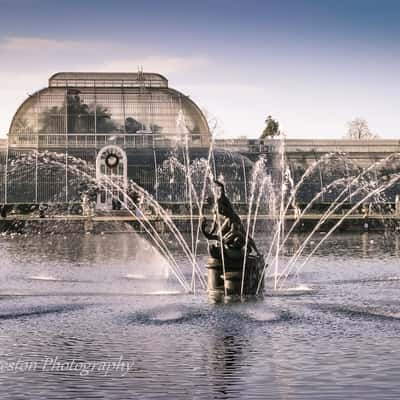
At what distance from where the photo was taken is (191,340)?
71.6 ft

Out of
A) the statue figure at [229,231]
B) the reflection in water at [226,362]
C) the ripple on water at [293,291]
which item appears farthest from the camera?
the ripple on water at [293,291]

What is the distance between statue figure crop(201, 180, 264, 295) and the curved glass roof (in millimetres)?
70122

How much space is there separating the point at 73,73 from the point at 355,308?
84.0 meters

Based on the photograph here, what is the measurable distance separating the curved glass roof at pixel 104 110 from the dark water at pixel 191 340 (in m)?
65.9

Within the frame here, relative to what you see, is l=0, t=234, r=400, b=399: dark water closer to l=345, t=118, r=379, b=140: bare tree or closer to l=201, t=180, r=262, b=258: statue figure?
l=201, t=180, r=262, b=258: statue figure

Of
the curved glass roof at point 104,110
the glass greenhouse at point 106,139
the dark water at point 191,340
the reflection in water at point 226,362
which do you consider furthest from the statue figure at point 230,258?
the curved glass roof at point 104,110

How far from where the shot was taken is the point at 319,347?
68.0 ft

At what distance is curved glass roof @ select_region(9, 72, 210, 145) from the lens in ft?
335

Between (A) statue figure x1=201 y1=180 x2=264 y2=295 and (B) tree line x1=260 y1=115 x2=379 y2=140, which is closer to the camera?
(A) statue figure x1=201 y1=180 x2=264 y2=295

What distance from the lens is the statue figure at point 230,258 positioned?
30.0m

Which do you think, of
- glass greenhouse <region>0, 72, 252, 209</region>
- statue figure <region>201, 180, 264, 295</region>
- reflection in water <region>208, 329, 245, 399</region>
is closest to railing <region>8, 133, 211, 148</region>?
glass greenhouse <region>0, 72, 252, 209</region>

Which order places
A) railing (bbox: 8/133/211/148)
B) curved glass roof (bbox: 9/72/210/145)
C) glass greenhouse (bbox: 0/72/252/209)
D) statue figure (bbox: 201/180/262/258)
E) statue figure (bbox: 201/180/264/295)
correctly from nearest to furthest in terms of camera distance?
statue figure (bbox: 201/180/264/295) < statue figure (bbox: 201/180/262/258) < glass greenhouse (bbox: 0/72/252/209) < railing (bbox: 8/133/211/148) < curved glass roof (bbox: 9/72/210/145)

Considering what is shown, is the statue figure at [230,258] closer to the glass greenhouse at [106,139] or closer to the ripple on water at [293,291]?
the ripple on water at [293,291]

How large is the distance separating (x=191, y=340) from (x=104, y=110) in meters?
83.1
